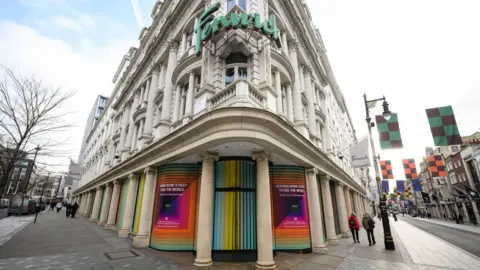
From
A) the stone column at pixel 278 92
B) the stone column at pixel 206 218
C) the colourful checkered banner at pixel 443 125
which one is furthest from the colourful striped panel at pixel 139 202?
the colourful checkered banner at pixel 443 125

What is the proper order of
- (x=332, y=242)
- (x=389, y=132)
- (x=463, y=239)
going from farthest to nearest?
(x=463, y=239)
(x=389, y=132)
(x=332, y=242)

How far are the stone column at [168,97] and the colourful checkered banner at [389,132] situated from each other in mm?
12691

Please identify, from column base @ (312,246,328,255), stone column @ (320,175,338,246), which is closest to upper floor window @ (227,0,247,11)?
stone column @ (320,175,338,246)

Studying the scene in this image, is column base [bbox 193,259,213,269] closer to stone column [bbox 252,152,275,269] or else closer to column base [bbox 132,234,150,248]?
stone column [bbox 252,152,275,269]

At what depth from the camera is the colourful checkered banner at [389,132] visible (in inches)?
472

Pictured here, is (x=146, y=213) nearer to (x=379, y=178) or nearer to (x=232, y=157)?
(x=232, y=157)

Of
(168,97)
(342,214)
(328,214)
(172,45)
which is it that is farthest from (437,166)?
(172,45)

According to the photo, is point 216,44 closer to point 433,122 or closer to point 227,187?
point 227,187

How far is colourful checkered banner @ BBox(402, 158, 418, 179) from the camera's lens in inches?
1464

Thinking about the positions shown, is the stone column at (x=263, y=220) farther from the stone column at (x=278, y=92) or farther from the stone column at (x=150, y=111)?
the stone column at (x=150, y=111)

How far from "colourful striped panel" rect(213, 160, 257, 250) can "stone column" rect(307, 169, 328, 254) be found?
3364mm

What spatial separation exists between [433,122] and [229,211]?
39.3 ft

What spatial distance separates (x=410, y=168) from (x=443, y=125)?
1361 inches

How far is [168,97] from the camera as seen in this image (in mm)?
13297
